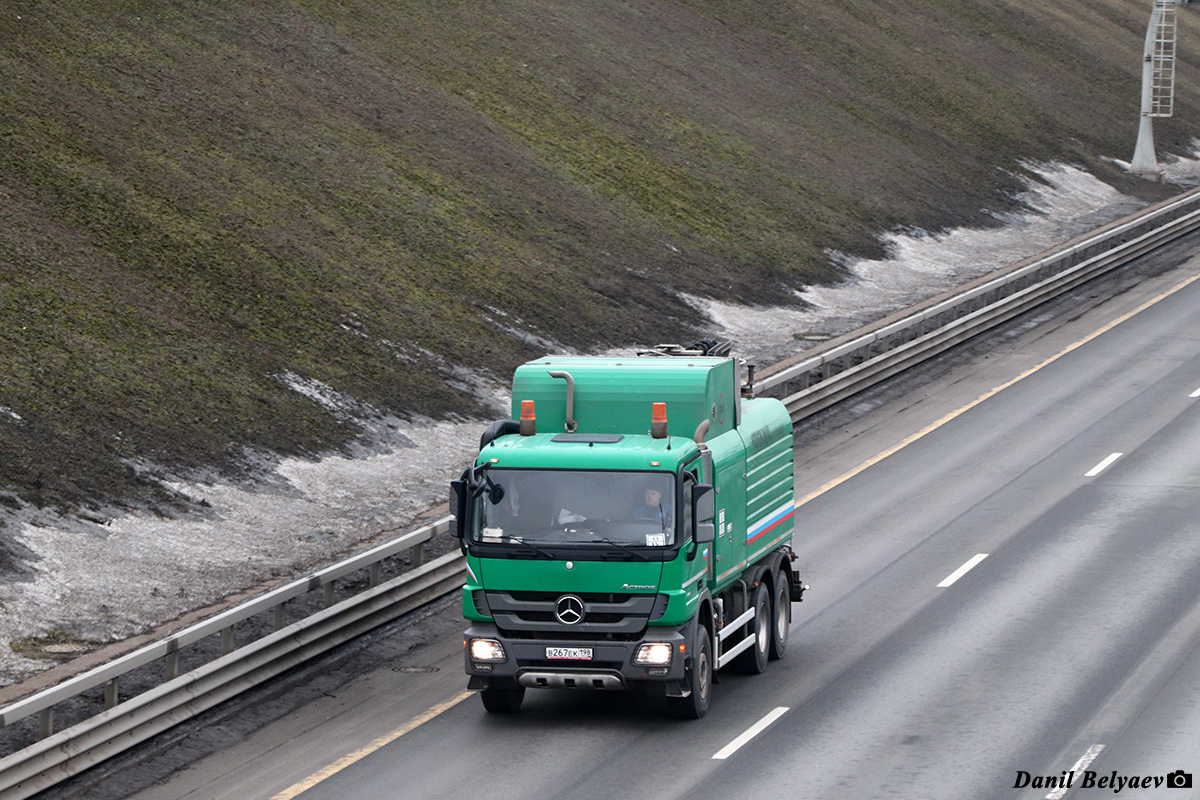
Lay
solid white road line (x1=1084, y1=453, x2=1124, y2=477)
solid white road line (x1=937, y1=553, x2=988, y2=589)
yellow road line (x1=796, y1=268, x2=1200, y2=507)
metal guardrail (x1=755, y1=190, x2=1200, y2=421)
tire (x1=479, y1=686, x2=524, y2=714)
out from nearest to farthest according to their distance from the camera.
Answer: tire (x1=479, y1=686, x2=524, y2=714), solid white road line (x1=937, y1=553, x2=988, y2=589), solid white road line (x1=1084, y1=453, x2=1124, y2=477), yellow road line (x1=796, y1=268, x2=1200, y2=507), metal guardrail (x1=755, y1=190, x2=1200, y2=421)

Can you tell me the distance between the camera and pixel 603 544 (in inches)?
581

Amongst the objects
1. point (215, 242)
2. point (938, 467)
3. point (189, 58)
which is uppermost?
point (189, 58)

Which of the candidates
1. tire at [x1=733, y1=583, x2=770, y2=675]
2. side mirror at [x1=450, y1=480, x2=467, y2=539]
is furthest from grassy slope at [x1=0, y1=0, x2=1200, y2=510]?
tire at [x1=733, y1=583, x2=770, y2=675]

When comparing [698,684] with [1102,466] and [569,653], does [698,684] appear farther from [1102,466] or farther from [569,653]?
[1102,466]

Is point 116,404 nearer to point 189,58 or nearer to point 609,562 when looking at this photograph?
point 609,562

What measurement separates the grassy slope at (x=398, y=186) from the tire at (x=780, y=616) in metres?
8.84

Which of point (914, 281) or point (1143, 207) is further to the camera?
point (1143, 207)

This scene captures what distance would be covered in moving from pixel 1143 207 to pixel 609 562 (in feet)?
143

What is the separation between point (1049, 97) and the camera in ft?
212

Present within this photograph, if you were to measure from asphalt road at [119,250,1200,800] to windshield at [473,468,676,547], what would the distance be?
77.3 inches

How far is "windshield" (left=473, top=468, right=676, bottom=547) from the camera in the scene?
14812 millimetres

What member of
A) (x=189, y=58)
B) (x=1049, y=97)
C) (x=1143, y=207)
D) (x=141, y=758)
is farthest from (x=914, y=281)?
(x=141, y=758)

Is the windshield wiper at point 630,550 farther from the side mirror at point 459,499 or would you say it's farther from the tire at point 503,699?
the tire at point 503,699

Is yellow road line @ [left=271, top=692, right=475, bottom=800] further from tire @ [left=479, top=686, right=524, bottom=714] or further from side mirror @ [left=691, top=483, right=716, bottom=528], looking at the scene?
side mirror @ [left=691, top=483, right=716, bottom=528]
